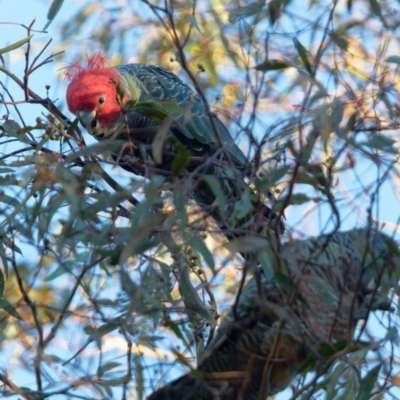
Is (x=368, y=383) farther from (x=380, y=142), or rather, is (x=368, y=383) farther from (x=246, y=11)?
(x=246, y=11)

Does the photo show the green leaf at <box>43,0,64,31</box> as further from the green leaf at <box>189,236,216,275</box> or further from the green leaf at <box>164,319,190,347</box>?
the green leaf at <box>164,319,190,347</box>

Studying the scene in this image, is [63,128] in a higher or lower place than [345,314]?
higher

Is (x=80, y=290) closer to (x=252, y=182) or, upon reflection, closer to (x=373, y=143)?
(x=252, y=182)

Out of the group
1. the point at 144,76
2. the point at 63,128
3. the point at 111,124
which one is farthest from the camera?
the point at 144,76

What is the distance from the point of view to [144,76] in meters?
3.56

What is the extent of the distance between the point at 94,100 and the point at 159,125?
3.04 feet

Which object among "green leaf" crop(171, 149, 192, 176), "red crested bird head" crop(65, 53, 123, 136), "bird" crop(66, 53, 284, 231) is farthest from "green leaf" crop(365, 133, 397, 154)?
"red crested bird head" crop(65, 53, 123, 136)

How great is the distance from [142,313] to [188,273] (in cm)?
29

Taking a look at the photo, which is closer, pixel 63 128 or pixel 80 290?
pixel 80 290

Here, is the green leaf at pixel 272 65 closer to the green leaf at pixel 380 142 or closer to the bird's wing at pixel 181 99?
the green leaf at pixel 380 142

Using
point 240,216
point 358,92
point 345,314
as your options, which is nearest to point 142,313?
point 240,216

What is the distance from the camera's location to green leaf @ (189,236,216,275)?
1.64 metres

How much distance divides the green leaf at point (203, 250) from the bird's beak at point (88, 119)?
1.68 metres

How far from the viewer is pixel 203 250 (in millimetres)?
1652
